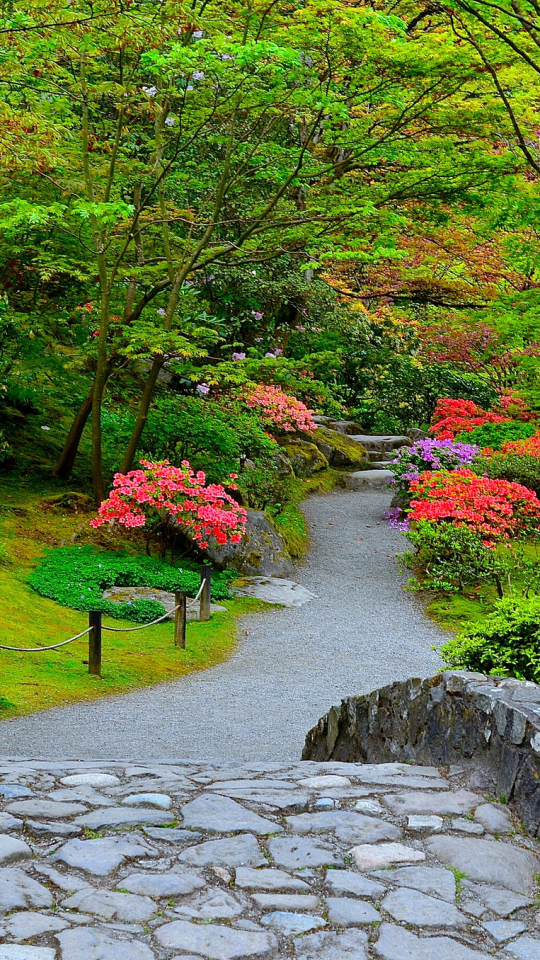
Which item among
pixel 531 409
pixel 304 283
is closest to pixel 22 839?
pixel 304 283

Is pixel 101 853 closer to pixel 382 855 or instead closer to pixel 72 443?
pixel 382 855

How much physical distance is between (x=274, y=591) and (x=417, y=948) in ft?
30.3

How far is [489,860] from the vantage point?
9.30 feet

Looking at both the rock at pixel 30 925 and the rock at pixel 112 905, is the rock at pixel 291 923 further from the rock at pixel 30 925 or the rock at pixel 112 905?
the rock at pixel 30 925

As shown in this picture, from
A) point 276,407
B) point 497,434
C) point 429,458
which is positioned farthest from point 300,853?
point 497,434

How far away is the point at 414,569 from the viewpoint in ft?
41.6

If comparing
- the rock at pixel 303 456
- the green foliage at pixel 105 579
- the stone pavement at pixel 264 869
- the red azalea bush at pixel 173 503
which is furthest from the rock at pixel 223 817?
the rock at pixel 303 456

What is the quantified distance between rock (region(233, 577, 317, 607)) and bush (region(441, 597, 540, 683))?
703cm

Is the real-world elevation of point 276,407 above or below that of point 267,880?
above

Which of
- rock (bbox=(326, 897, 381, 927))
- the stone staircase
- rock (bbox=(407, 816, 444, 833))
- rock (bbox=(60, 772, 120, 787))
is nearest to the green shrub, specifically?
the stone staircase

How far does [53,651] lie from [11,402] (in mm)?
6851

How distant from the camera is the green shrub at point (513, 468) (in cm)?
1429

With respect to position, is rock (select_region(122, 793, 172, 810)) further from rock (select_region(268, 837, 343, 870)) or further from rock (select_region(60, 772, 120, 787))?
rock (select_region(268, 837, 343, 870))

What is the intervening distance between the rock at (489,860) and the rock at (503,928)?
22 cm
